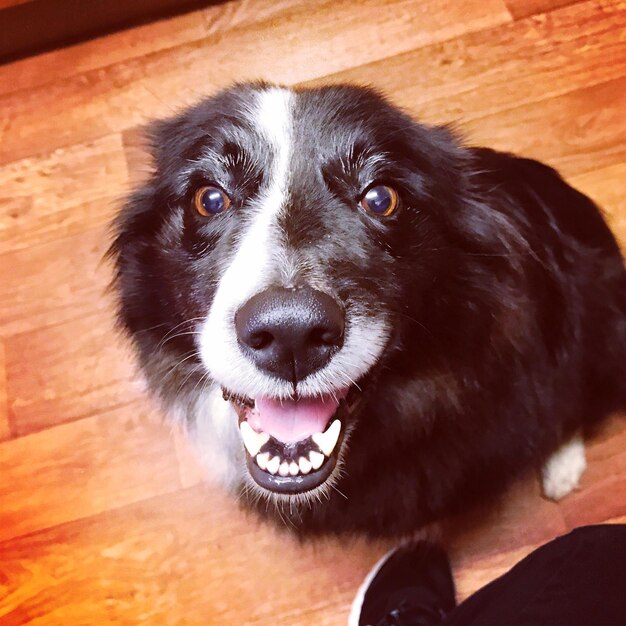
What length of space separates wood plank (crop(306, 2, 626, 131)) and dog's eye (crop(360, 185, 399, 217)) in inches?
33.1

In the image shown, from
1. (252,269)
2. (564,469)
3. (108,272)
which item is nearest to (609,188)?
(564,469)

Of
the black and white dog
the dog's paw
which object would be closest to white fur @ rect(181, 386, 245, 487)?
the black and white dog

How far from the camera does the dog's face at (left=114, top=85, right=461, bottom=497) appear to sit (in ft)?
3.16

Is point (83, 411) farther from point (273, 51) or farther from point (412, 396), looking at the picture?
point (273, 51)

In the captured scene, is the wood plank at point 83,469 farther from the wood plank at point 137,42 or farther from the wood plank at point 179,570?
the wood plank at point 137,42

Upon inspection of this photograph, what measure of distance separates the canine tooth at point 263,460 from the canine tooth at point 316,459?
72mm

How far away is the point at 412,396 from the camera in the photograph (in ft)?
4.00

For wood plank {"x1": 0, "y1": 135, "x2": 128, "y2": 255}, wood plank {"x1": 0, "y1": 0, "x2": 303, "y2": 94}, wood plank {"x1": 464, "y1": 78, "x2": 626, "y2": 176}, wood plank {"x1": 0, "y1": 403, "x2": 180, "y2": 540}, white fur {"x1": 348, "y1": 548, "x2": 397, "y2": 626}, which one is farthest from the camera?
wood plank {"x1": 0, "y1": 0, "x2": 303, "y2": 94}

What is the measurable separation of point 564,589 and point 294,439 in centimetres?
54

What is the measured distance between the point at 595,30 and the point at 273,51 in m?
0.96

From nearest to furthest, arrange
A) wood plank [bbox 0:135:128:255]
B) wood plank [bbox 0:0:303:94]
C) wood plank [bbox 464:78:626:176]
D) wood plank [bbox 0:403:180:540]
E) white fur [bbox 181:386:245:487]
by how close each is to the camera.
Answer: white fur [bbox 181:386:245:487] → wood plank [bbox 0:403:180:540] → wood plank [bbox 464:78:626:176] → wood plank [bbox 0:135:128:255] → wood plank [bbox 0:0:303:94]

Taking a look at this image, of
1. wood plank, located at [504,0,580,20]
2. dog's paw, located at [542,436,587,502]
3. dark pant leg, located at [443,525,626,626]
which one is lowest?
dog's paw, located at [542,436,587,502]

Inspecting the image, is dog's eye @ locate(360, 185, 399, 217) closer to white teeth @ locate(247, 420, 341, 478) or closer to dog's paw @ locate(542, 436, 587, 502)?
white teeth @ locate(247, 420, 341, 478)

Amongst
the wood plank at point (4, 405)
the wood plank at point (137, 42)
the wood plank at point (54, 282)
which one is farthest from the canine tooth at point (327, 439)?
the wood plank at point (137, 42)
